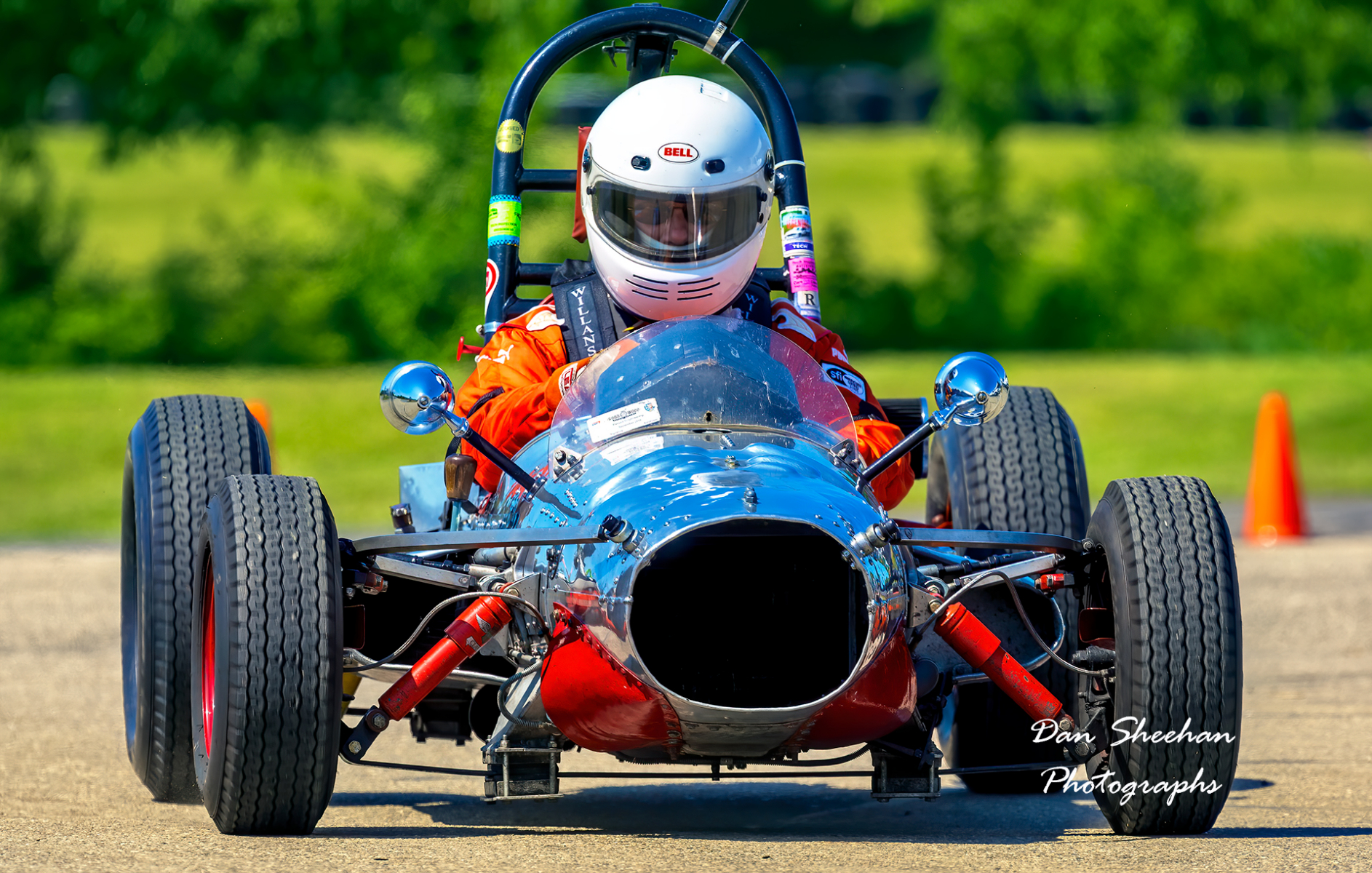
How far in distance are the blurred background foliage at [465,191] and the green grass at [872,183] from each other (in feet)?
5.63

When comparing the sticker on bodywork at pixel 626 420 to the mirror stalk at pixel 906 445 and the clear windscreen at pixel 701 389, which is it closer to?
the clear windscreen at pixel 701 389

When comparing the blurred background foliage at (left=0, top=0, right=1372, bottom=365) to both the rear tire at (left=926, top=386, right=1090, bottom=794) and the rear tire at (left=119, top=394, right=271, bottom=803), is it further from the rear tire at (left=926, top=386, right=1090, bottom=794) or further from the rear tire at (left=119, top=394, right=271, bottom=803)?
the rear tire at (left=119, top=394, right=271, bottom=803)

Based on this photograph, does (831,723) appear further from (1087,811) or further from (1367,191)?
(1367,191)

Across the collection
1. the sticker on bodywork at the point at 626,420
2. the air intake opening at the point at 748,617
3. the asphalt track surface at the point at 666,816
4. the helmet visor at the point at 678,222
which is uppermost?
the helmet visor at the point at 678,222

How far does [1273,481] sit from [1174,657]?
9.69 meters

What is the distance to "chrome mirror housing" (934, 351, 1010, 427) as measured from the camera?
5711 millimetres

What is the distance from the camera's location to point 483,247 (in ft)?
77.4

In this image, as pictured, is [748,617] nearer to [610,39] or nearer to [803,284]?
[803,284]

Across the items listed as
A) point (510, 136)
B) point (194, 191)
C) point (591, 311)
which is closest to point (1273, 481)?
point (510, 136)

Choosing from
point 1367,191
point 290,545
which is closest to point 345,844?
point 290,545

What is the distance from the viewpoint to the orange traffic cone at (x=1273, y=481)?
1475cm

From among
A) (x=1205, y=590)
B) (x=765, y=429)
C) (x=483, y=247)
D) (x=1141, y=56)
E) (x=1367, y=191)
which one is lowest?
(x=1205, y=590)


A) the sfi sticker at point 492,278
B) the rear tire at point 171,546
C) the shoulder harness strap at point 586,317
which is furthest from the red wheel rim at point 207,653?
the sfi sticker at point 492,278

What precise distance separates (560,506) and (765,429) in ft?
2.00
